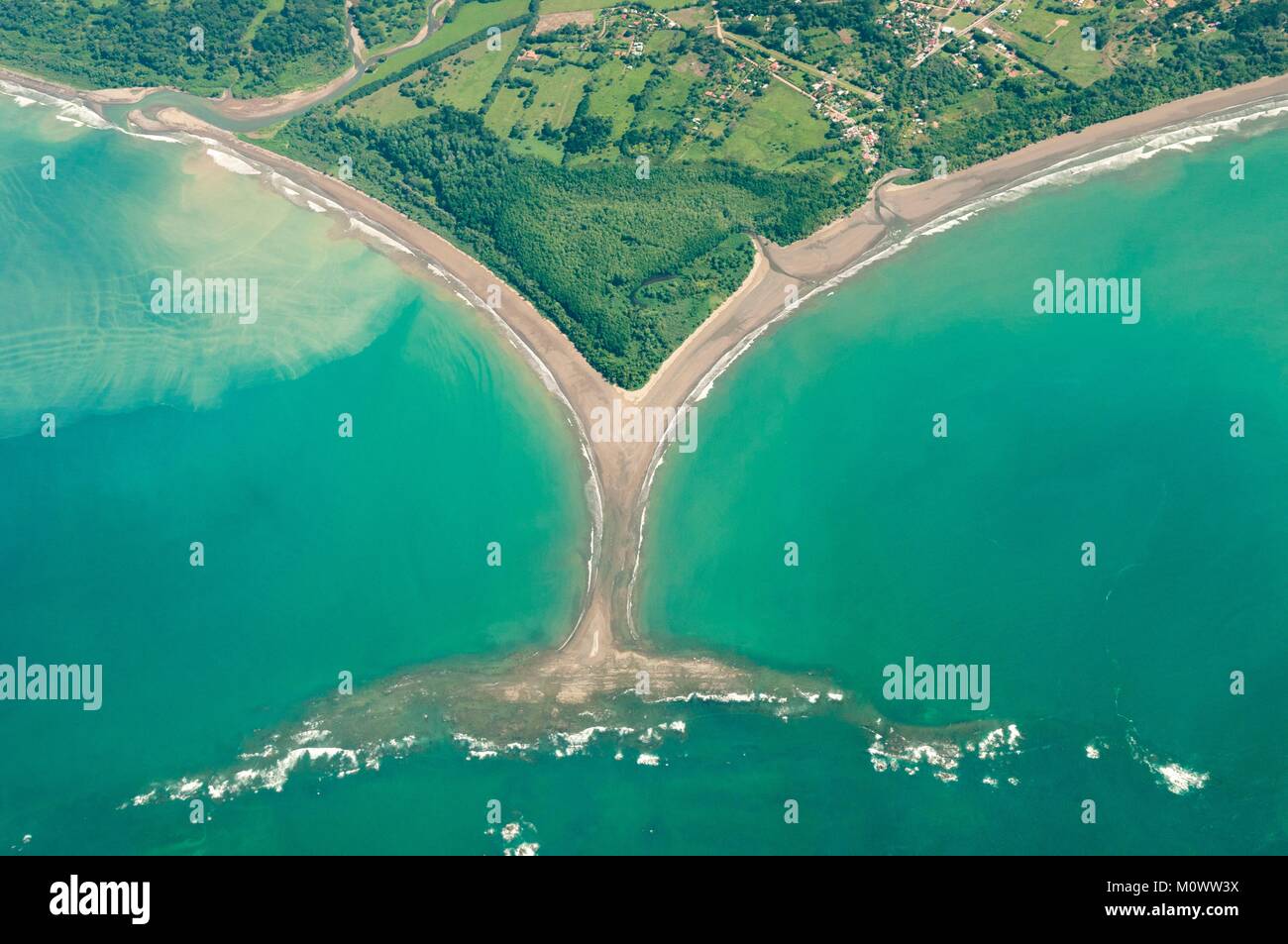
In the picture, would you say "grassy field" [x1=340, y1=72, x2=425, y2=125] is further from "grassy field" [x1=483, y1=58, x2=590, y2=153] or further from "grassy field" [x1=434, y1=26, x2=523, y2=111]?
"grassy field" [x1=483, y1=58, x2=590, y2=153]

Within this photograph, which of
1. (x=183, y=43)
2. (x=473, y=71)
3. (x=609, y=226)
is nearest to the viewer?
(x=609, y=226)

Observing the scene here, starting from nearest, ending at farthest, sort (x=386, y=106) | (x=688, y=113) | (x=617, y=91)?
(x=688, y=113) → (x=617, y=91) → (x=386, y=106)

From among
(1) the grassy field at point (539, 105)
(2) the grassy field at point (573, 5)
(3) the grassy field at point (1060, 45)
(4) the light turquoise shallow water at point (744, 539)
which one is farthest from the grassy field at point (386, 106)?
(3) the grassy field at point (1060, 45)

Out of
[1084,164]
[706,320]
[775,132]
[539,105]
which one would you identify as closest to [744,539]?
[706,320]

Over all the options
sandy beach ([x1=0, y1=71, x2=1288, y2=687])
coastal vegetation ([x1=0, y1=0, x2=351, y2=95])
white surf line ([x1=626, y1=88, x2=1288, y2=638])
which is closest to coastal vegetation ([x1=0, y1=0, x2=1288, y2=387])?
coastal vegetation ([x1=0, y1=0, x2=351, y2=95])

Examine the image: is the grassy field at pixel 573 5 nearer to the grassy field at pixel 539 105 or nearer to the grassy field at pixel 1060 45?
the grassy field at pixel 539 105

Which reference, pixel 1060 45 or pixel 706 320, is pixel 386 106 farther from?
pixel 1060 45
